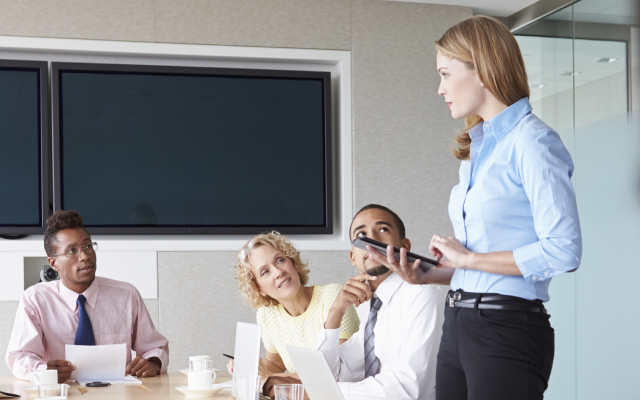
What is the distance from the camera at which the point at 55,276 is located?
12.4 ft

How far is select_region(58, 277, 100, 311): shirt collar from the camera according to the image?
273cm

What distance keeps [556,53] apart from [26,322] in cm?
338

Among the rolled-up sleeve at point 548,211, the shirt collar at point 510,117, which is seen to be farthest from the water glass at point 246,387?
the shirt collar at point 510,117

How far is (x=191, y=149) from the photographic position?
4023 millimetres

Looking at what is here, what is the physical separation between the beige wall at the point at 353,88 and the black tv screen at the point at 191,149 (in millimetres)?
210

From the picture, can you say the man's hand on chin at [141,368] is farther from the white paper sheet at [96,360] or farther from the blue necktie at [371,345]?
the blue necktie at [371,345]

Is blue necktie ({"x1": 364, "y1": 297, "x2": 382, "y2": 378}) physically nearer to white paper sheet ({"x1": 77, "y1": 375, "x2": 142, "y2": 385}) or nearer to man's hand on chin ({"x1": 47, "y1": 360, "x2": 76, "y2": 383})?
white paper sheet ({"x1": 77, "y1": 375, "x2": 142, "y2": 385})

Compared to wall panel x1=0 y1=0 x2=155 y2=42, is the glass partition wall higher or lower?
lower

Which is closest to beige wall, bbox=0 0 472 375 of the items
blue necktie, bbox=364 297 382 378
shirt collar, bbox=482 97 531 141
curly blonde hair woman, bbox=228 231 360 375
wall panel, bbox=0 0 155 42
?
wall panel, bbox=0 0 155 42

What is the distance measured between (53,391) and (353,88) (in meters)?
2.77

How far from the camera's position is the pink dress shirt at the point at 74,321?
2600 millimetres

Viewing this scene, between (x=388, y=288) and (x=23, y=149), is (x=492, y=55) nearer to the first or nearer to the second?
(x=388, y=288)

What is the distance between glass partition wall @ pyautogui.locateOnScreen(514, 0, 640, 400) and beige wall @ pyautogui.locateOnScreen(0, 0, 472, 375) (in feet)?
2.27

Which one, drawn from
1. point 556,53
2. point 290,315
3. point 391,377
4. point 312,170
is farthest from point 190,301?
point 556,53
